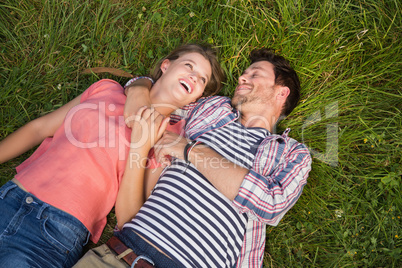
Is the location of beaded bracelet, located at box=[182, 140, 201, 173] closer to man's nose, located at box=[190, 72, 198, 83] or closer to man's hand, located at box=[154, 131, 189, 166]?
man's hand, located at box=[154, 131, 189, 166]

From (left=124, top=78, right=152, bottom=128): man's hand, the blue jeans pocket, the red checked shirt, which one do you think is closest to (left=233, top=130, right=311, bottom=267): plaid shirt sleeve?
the red checked shirt

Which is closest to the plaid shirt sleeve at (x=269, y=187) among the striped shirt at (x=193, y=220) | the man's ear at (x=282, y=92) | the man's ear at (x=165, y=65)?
the striped shirt at (x=193, y=220)

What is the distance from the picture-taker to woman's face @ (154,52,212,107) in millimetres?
3168

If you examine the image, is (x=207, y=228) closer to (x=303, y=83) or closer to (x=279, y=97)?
(x=279, y=97)

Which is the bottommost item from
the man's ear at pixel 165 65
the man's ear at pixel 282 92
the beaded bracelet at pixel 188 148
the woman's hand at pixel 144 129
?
the man's ear at pixel 282 92

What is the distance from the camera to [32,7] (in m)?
3.88

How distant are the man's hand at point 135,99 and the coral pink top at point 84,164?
0.16 meters

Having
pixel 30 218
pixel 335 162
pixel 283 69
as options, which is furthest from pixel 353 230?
pixel 30 218

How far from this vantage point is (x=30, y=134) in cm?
316

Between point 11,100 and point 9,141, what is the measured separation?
83 centimetres

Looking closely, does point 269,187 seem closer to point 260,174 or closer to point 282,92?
point 260,174

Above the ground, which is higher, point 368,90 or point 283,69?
point 283,69

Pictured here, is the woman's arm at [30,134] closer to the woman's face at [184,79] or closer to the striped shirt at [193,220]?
the woman's face at [184,79]

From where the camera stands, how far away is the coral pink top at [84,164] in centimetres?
276
